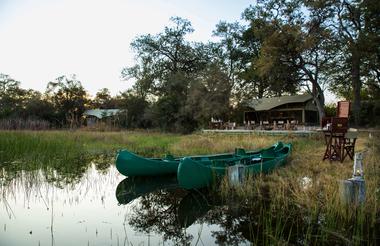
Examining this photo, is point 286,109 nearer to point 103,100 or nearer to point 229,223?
point 229,223

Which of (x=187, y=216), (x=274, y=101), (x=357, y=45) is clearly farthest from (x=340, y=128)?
(x=274, y=101)

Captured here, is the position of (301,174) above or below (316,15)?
below

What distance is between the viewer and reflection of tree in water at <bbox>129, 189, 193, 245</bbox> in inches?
200

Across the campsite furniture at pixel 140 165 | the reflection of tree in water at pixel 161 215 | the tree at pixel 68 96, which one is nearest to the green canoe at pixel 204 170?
the reflection of tree in water at pixel 161 215

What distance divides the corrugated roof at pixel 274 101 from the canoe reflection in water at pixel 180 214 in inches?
889

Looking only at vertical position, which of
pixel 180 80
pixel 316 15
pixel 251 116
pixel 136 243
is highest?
pixel 316 15

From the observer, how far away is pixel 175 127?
28438mm

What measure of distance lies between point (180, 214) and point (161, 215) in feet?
1.20

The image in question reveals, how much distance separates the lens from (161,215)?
600 cm

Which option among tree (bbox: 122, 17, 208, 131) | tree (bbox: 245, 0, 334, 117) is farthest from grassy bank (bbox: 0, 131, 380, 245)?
tree (bbox: 122, 17, 208, 131)

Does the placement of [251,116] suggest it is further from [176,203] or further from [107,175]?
[176,203]

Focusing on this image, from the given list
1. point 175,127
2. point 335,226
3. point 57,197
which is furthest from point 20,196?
point 175,127

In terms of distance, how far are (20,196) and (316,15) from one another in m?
23.4

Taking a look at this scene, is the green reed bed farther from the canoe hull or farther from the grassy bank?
the canoe hull
